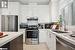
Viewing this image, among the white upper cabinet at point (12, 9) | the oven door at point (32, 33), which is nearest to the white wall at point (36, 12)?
the white upper cabinet at point (12, 9)

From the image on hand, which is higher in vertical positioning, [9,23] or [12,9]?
[12,9]

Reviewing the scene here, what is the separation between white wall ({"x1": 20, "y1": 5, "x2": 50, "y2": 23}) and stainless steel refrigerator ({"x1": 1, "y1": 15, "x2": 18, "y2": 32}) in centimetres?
79

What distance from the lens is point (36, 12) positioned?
8312mm

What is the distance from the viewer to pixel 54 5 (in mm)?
6426

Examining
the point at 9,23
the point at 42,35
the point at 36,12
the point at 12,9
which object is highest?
the point at 12,9

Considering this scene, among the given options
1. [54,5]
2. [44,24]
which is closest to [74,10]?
[54,5]

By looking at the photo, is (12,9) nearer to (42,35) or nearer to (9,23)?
(9,23)

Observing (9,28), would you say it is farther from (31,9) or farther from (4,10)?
(31,9)

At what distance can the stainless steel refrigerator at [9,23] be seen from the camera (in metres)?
7.37

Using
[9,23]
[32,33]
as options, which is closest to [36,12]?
→ [32,33]

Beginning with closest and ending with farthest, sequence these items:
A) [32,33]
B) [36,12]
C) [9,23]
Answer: [9,23] < [32,33] < [36,12]

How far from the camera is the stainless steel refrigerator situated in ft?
24.2

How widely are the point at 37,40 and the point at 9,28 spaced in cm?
171

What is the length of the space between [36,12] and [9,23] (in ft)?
6.11
